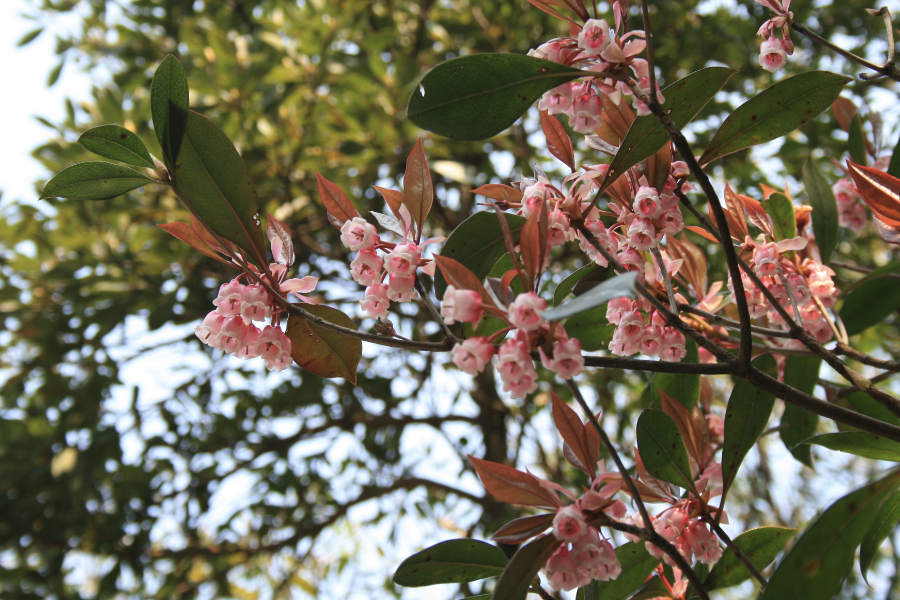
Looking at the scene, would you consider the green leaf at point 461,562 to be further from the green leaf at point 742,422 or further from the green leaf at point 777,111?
the green leaf at point 777,111

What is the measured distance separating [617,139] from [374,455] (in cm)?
261

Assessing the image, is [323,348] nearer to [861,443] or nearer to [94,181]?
[94,181]

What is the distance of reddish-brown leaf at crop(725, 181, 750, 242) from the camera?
3.48 ft

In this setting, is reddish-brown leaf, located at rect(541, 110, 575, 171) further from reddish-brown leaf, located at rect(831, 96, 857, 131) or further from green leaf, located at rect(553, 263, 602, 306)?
reddish-brown leaf, located at rect(831, 96, 857, 131)

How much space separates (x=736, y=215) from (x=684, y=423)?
1.36 ft

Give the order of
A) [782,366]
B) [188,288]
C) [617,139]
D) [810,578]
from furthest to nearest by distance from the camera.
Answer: [188,288], [782,366], [617,139], [810,578]

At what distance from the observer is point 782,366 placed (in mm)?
1248

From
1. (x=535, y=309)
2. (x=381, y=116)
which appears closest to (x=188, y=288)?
(x=381, y=116)

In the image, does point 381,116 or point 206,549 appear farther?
point 206,549

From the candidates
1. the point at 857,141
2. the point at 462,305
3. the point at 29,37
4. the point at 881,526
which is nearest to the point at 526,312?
the point at 462,305

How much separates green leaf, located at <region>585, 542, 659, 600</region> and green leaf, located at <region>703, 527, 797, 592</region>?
0.09 meters

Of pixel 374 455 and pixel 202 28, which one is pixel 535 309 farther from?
pixel 202 28

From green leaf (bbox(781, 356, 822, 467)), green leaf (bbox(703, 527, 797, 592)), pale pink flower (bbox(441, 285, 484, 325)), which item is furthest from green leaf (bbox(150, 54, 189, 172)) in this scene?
green leaf (bbox(781, 356, 822, 467))

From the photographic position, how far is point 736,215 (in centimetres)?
107
